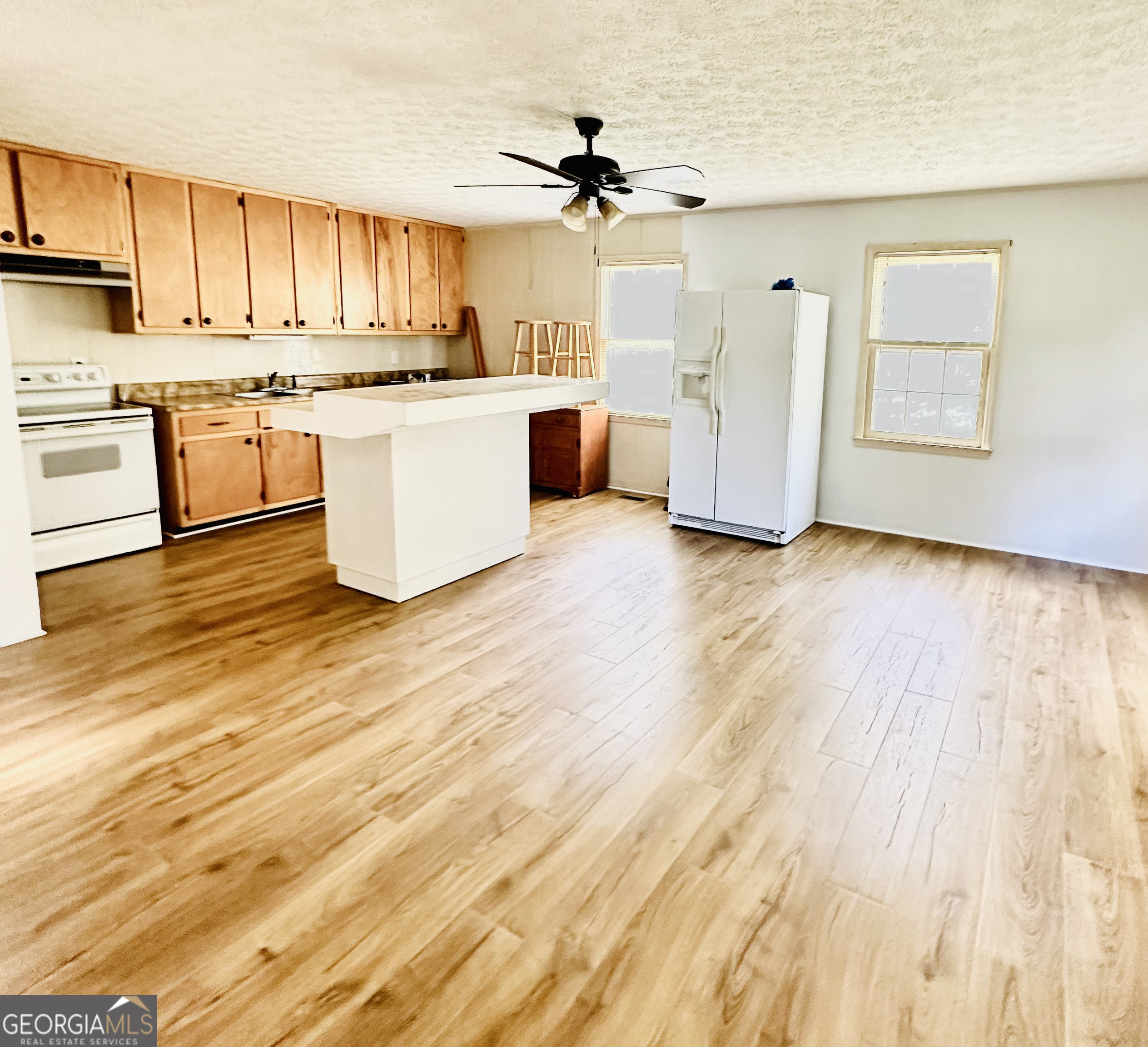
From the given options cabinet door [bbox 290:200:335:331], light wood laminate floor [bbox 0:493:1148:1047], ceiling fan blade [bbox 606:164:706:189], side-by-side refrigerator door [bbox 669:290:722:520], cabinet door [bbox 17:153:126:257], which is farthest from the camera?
cabinet door [bbox 290:200:335:331]

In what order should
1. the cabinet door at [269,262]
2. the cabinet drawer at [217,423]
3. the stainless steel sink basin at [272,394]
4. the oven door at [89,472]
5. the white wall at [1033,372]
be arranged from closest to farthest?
the oven door at [89,472]
the white wall at [1033,372]
the cabinet drawer at [217,423]
the cabinet door at [269,262]
the stainless steel sink basin at [272,394]

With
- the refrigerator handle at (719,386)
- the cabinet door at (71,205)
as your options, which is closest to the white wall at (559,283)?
the refrigerator handle at (719,386)

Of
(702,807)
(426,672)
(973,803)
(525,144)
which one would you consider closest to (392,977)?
(702,807)

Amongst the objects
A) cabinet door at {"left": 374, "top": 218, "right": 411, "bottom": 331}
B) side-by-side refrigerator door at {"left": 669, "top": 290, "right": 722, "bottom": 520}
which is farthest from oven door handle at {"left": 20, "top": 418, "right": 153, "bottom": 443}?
side-by-side refrigerator door at {"left": 669, "top": 290, "right": 722, "bottom": 520}

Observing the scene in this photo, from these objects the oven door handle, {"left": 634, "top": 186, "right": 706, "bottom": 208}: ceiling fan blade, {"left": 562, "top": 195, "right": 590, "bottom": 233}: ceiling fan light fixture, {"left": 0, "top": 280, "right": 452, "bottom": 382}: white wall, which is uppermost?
{"left": 634, "top": 186, "right": 706, "bottom": 208}: ceiling fan blade

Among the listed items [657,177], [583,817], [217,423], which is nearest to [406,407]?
[657,177]

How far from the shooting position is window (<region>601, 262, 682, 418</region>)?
21.5 ft

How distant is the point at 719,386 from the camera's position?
5.36 meters

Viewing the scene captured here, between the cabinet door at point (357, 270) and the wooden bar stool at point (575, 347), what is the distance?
5.42ft

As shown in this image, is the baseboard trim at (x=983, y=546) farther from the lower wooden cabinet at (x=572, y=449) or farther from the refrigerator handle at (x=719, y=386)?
the lower wooden cabinet at (x=572, y=449)

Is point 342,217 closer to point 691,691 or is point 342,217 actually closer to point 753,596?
point 753,596

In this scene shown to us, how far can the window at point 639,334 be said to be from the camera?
258 inches

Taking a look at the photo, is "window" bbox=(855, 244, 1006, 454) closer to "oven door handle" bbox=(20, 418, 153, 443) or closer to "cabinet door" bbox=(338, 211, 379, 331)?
"cabinet door" bbox=(338, 211, 379, 331)

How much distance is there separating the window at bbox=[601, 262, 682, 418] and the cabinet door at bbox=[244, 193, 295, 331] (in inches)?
103
